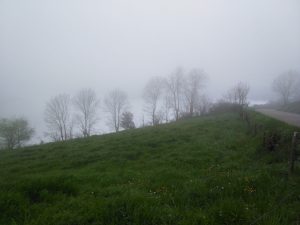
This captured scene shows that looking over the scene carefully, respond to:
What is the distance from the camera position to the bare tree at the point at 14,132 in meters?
38.2

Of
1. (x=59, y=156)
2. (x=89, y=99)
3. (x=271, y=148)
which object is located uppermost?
(x=89, y=99)

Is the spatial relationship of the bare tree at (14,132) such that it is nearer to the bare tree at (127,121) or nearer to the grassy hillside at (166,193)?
the bare tree at (127,121)

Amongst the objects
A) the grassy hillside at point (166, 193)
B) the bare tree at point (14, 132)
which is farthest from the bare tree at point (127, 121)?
the grassy hillside at point (166, 193)

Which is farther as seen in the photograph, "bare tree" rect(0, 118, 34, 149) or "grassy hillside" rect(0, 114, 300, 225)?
"bare tree" rect(0, 118, 34, 149)

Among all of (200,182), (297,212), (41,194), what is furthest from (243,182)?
→ (41,194)

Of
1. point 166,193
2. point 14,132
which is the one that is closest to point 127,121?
point 14,132

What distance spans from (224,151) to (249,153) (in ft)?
4.64

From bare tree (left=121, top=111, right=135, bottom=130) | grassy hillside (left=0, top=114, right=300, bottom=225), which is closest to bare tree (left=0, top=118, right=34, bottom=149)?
bare tree (left=121, top=111, right=135, bottom=130)

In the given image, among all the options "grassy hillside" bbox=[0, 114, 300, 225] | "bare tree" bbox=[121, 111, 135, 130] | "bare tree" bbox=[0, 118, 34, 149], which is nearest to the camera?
"grassy hillside" bbox=[0, 114, 300, 225]

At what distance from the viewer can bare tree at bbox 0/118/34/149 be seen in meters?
38.2

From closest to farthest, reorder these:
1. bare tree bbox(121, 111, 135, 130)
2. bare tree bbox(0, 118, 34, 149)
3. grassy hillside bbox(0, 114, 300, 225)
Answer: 1. grassy hillside bbox(0, 114, 300, 225)
2. bare tree bbox(0, 118, 34, 149)
3. bare tree bbox(121, 111, 135, 130)

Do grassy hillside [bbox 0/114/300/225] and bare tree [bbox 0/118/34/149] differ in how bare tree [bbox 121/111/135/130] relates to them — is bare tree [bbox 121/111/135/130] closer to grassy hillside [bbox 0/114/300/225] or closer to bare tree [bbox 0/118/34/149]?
bare tree [bbox 0/118/34/149]

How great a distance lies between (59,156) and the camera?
542 inches

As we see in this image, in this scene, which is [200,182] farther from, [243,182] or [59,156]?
[59,156]
